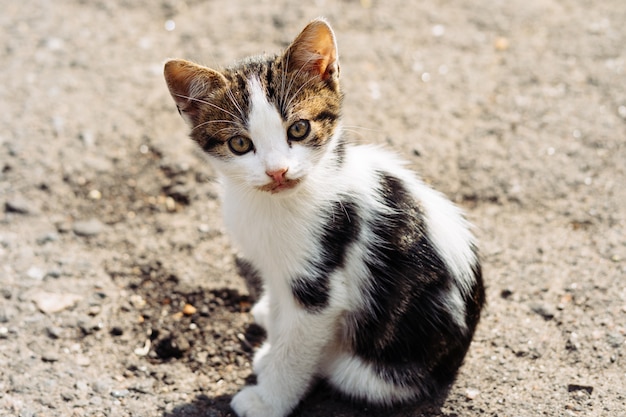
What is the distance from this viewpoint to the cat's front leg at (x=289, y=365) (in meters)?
3.08

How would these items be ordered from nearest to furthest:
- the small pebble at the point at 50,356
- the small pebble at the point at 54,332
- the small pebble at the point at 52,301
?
the small pebble at the point at 50,356
the small pebble at the point at 54,332
the small pebble at the point at 52,301

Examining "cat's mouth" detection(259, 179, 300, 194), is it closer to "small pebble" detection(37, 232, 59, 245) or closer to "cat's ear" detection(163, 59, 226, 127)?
"cat's ear" detection(163, 59, 226, 127)

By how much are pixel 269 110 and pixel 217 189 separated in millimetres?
1103

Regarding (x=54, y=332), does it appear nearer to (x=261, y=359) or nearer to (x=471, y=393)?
(x=261, y=359)

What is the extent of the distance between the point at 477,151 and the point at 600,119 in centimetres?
88

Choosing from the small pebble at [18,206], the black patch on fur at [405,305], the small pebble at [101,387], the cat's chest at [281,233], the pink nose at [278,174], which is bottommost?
the small pebble at [101,387]

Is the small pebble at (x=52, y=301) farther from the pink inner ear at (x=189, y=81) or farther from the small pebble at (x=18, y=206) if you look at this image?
the pink inner ear at (x=189, y=81)

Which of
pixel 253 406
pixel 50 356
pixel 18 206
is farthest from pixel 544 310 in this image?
pixel 18 206

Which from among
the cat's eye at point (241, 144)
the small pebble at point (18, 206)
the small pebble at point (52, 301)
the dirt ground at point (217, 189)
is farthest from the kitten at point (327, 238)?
the small pebble at point (18, 206)

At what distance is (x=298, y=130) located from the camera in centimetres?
291

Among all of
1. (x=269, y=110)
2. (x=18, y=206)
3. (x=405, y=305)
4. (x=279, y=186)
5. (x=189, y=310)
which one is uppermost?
(x=269, y=110)

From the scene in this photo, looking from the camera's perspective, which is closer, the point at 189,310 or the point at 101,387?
the point at 101,387

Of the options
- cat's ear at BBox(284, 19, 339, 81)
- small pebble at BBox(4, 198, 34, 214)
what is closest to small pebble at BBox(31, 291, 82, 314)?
small pebble at BBox(4, 198, 34, 214)

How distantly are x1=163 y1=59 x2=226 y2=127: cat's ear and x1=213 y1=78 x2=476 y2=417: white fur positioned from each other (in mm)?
169
